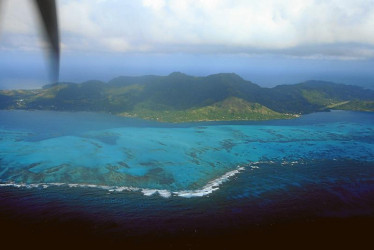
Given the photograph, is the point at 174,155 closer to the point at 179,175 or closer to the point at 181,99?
the point at 179,175

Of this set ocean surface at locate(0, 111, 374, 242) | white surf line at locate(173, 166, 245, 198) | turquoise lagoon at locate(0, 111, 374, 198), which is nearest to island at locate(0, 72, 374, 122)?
turquoise lagoon at locate(0, 111, 374, 198)

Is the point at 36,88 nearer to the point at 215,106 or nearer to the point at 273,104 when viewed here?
the point at 215,106

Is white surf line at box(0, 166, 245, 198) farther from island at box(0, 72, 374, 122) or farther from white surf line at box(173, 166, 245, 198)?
island at box(0, 72, 374, 122)

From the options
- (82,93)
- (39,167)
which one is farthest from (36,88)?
(39,167)

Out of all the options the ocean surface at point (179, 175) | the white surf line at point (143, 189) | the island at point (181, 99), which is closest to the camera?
the ocean surface at point (179, 175)

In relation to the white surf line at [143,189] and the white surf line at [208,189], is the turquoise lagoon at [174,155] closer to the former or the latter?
the white surf line at [208,189]

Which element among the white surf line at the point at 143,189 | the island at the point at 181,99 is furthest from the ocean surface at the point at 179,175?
the island at the point at 181,99
